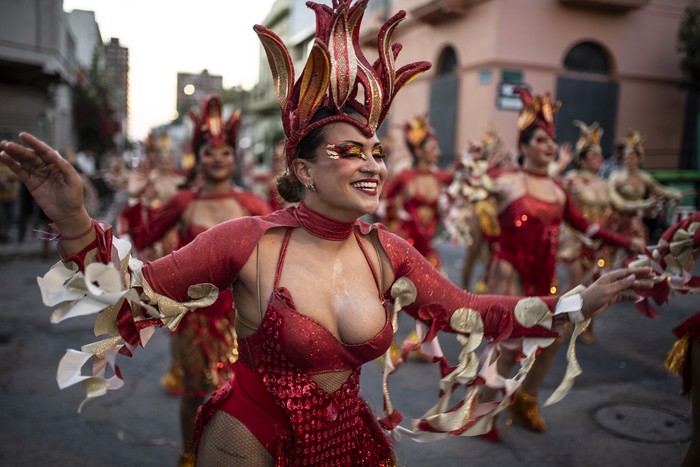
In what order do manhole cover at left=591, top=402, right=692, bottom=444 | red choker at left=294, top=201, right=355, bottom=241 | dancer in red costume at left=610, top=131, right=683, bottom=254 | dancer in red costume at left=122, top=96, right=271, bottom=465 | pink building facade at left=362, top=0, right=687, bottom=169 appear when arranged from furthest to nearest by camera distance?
pink building facade at left=362, top=0, right=687, bottom=169, dancer in red costume at left=610, top=131, right=683, bottom=254, manhole cover at left=591, top=402, right=692, bottom=444, dancer in red costume at left=122, top=96, right=271, bottom=465, red choker at left=294, top=201, right=355, bottom=241

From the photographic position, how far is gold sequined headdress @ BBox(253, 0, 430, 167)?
204 centimetres

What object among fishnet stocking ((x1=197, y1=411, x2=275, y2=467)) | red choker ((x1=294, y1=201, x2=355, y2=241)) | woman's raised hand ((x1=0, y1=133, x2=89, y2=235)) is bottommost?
fishnet stocking ((x1=197, y1=411, x2=275, y2=467))

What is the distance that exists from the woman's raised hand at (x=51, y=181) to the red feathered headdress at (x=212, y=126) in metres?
2.48

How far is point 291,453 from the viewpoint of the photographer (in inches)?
80.4

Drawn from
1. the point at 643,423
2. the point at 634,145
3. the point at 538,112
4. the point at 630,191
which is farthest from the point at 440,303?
the point at 634,145

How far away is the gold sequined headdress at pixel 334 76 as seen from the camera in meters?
2.04

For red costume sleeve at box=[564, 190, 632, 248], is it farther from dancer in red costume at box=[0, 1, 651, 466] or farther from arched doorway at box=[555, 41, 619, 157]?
arched doorway at box=[555, 41, 619, 157]

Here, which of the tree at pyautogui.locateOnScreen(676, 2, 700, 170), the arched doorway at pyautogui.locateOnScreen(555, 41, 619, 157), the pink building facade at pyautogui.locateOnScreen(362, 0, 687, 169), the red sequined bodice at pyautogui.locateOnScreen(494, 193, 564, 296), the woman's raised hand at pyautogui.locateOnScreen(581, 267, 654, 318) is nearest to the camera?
the woman's raised hand at pyautogui.locateOnScreen(581, 267, 654, 318)

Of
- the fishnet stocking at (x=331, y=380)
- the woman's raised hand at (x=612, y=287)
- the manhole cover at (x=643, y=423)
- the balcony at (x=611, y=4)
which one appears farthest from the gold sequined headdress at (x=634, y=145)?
the balcony at (x=611, y=4)

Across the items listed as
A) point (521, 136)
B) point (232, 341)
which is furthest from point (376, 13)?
point (232, 341)

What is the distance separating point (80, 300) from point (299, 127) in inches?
35.8

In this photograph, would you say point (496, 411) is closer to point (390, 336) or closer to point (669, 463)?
point (390, 336)

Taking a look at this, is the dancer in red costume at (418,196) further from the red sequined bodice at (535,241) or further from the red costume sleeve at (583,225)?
the red costume sleeve at (583,225)

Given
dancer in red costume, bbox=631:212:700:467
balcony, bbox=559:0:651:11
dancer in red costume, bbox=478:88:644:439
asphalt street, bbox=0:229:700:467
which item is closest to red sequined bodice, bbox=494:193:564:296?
dancer in red costume, bbox=478:88:644:439
